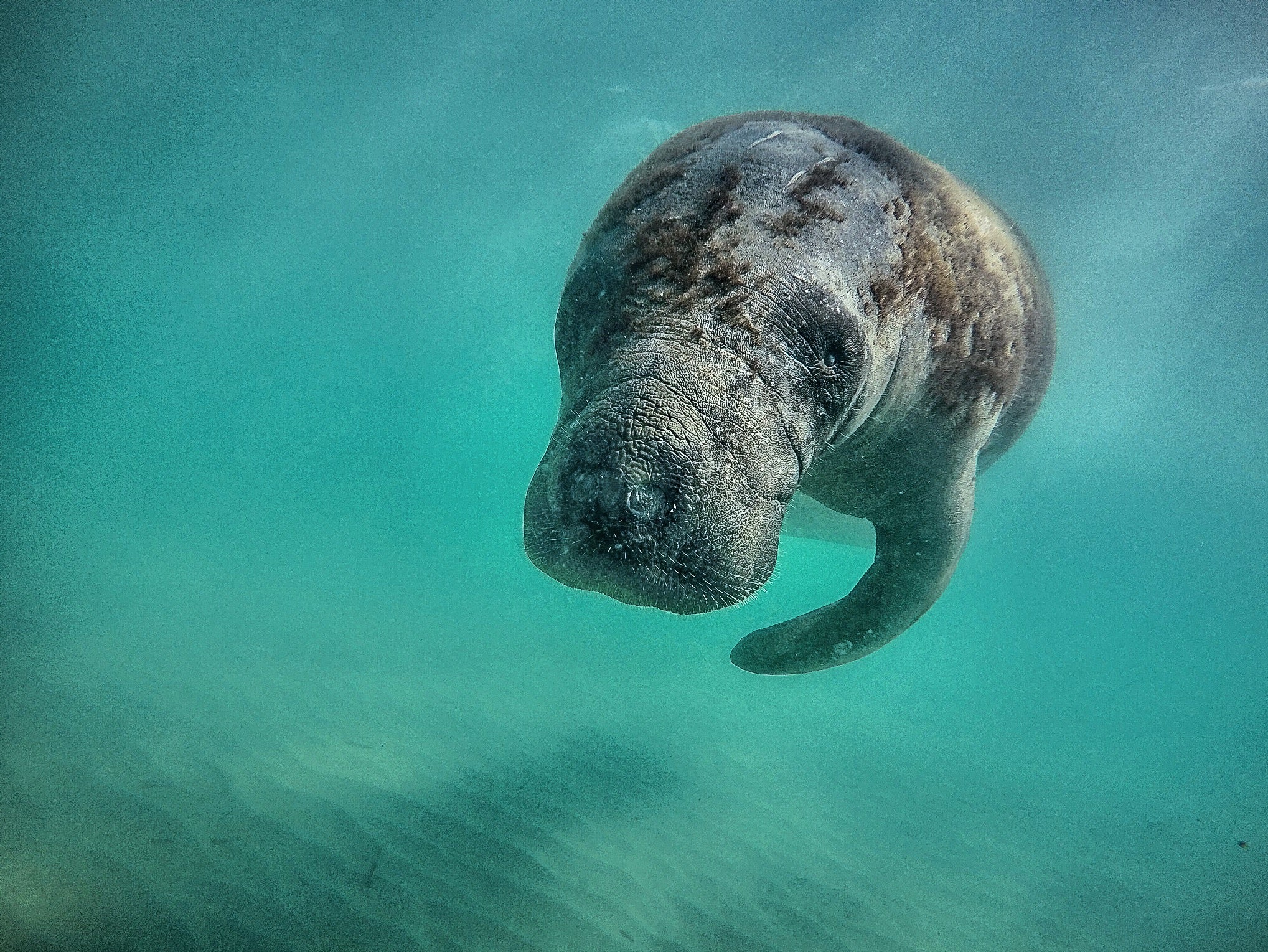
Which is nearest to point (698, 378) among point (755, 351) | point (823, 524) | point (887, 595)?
point (755, 351)

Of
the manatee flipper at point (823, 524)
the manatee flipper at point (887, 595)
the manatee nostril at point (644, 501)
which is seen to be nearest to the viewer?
the manatee nostril at point (644, 501)

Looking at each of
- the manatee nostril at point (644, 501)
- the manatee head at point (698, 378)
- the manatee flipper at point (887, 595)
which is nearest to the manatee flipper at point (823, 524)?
the manatee flipper at point (887, 595)

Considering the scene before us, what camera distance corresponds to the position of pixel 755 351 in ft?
5.73

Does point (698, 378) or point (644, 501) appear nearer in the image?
point (644, 501)

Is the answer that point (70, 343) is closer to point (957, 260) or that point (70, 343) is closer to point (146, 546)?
point (146, 546)

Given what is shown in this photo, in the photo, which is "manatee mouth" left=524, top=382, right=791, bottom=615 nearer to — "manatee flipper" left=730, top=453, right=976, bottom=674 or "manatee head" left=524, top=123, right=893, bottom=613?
"manatee head" left=524, top=123, right=893, bottom=613

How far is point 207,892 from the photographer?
3.39 m

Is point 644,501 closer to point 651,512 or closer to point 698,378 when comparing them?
point 651,512

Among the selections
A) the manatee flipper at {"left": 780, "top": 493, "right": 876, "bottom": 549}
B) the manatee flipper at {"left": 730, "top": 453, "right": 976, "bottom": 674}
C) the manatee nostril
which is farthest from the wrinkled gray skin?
the manatee flipper at {"left": 780, "top": 493, "right": 876, "bottom": 549}

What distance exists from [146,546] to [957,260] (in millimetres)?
20044

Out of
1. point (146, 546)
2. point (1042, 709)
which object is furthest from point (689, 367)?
point (1042, 709)

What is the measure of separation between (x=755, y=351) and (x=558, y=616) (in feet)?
56.7

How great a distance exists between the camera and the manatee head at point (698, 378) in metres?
1.52

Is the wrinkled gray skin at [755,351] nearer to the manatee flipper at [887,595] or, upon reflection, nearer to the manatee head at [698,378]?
the manatee head at [698,378]
